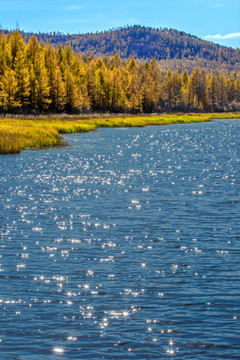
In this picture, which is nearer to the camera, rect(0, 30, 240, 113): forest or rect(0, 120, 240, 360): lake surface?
rect(0, 120, 240, 360): lake surface

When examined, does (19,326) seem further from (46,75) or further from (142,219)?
(46,75)

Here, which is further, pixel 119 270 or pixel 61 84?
pixel 61 84

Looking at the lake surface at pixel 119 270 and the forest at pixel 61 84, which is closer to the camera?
the lake surface at pixel 119 270

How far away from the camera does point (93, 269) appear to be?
1326 cm

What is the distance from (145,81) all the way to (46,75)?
188 feet

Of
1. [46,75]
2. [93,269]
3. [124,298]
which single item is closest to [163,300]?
[124,298]

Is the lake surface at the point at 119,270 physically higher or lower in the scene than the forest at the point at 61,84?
lower

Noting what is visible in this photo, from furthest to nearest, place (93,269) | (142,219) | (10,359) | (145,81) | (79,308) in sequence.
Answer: (145,81) → (142,219) → (93,269) → (79,308) → (10,359)

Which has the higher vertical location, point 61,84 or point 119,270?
point 61,84

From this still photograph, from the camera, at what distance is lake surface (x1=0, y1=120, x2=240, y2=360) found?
9156 mm

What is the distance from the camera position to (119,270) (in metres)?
13.3

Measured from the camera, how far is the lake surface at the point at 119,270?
916cm

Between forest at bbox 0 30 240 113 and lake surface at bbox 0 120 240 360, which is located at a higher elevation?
forest at bbox 0 30 240 113

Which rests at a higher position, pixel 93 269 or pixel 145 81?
pixel 145 81
